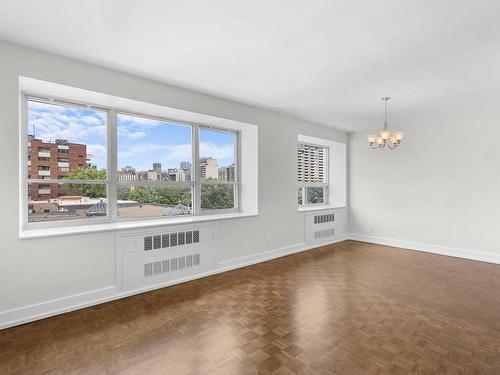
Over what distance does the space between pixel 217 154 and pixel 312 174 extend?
281 cm

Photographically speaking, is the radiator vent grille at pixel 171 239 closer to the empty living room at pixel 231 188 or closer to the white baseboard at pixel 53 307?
the empty living room at pixel 231 188

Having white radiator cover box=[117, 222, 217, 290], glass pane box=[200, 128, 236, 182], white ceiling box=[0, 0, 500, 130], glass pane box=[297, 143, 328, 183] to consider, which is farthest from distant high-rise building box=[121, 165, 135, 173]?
glass pane box=[297, 143, 328, 183]

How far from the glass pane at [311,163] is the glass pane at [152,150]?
9.06 ft

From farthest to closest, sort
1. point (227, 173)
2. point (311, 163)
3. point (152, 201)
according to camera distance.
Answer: point (311, 163)
point (227, 173)
point (152, 201)

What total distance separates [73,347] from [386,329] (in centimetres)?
274

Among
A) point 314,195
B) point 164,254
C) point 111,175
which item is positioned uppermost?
point 111,175

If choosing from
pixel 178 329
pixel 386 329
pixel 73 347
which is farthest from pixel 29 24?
pixel 386 329

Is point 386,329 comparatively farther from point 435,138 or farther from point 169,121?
point 435,138

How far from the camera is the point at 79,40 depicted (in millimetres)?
2582

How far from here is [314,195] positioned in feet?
22.1

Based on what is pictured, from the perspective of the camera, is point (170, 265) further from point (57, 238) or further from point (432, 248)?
point (432, 248)

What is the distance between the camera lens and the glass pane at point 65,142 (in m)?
3.14

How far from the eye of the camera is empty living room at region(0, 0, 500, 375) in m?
2.17

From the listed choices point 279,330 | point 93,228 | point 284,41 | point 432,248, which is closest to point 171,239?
point 93,228
